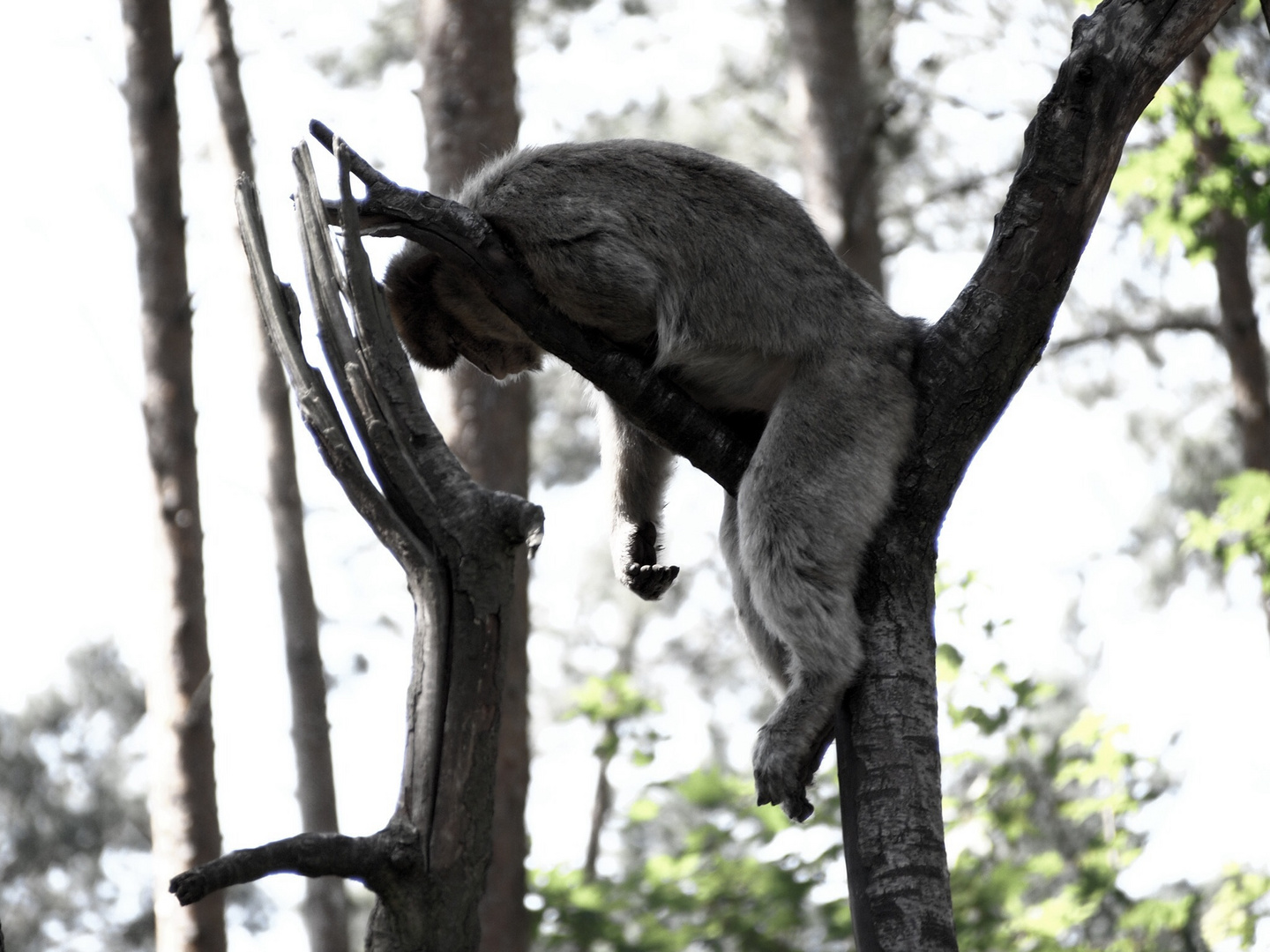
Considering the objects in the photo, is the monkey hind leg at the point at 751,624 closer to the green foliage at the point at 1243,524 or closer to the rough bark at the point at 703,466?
the rough bark at the point at 703,466

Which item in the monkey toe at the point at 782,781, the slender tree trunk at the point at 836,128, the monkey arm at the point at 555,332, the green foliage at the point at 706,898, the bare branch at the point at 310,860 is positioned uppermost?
the slender tree trunk at the point at 836,128

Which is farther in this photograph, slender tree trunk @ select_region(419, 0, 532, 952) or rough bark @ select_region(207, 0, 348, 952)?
rough bark @ select_region(207, 0, 348, 952)

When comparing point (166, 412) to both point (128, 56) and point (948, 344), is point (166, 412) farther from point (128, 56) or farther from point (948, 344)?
point (948, 344)

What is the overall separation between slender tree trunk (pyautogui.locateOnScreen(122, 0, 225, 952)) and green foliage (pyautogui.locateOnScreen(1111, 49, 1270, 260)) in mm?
5684

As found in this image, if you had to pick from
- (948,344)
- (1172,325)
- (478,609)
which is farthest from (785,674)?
(1172,325)

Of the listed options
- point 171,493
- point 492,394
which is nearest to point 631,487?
point 492,394

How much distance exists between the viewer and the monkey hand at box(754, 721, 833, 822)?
11.4 feet

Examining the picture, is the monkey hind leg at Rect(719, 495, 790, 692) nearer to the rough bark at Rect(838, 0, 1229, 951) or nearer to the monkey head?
the rough bark at Rect(838, 0, 1229, 951)

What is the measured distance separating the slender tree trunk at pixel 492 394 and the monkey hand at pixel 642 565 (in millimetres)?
2099

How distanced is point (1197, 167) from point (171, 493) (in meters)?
6.55

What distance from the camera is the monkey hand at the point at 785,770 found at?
11.4ft

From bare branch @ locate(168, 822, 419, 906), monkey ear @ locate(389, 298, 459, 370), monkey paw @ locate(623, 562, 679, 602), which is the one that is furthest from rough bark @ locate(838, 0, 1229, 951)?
monkey ear @ locate(389, 298, 459, 370)

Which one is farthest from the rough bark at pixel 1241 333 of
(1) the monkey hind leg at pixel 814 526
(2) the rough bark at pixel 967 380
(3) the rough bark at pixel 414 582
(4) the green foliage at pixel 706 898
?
(3) the rough bark at pixel 414 582

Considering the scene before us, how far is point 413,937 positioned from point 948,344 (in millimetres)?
2309
